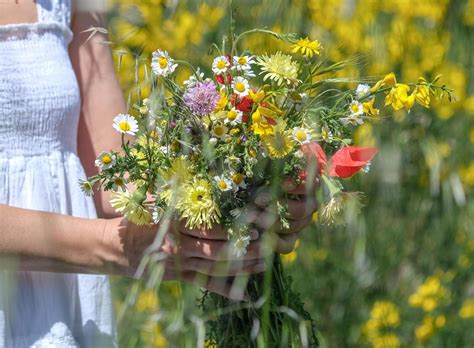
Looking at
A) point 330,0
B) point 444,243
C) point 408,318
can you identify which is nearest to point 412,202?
point 444,243

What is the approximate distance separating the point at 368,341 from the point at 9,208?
1.06m

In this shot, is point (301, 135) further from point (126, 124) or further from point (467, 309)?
point (467, 309)

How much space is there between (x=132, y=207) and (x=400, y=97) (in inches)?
13.5

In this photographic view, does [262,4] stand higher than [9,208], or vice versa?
[262,4]

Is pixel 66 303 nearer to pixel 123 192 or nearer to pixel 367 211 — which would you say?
pixel 123 192

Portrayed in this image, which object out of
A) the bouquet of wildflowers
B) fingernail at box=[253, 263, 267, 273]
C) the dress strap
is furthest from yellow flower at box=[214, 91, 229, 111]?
the dress strap

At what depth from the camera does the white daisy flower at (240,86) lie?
3.43ft

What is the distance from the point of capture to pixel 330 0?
1.93 metres

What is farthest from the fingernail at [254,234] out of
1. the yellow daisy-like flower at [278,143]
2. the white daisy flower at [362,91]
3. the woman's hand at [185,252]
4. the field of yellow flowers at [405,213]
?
the field of yellow flowers at [405,213]

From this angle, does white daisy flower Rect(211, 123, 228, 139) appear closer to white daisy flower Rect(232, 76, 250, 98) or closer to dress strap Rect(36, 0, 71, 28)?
white daisy flower Rect(232, 76, 250, 98)

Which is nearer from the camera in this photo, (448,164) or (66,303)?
(66,303)

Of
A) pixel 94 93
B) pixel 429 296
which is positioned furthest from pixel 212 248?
pixel 429 296

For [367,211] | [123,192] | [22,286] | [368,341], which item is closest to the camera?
[123,192]

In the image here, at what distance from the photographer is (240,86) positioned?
1.05 m
